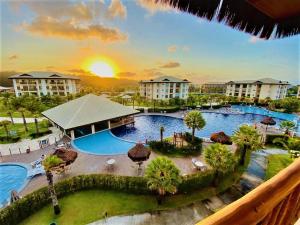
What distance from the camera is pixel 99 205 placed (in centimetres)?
988

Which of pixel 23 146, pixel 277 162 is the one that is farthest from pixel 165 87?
pixel 23 146

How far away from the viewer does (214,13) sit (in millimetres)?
2207

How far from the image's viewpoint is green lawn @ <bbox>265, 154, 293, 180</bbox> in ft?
44.7

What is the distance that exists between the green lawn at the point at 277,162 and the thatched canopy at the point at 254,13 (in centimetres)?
1436

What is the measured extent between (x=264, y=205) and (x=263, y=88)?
65.9 metres

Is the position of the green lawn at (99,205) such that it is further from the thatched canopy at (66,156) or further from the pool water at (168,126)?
the pool water at (168,126)

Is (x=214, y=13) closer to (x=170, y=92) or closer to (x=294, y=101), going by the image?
(x=294, y=101)

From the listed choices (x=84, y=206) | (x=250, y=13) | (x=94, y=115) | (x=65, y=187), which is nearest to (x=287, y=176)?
(x=250, y=13)

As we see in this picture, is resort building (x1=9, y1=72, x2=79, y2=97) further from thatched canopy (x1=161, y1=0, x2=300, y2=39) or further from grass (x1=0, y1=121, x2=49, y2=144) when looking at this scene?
thatched canopy (x1=161, y1=0, x2=300, y2=39)

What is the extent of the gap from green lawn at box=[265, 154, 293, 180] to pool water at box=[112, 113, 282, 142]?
7573 mm

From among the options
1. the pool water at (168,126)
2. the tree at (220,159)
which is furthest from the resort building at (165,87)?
the tree at (220,159)

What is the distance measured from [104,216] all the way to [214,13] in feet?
35.1

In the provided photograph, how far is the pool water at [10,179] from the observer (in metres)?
11.4

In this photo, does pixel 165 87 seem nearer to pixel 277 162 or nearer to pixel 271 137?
pixel 271 137
